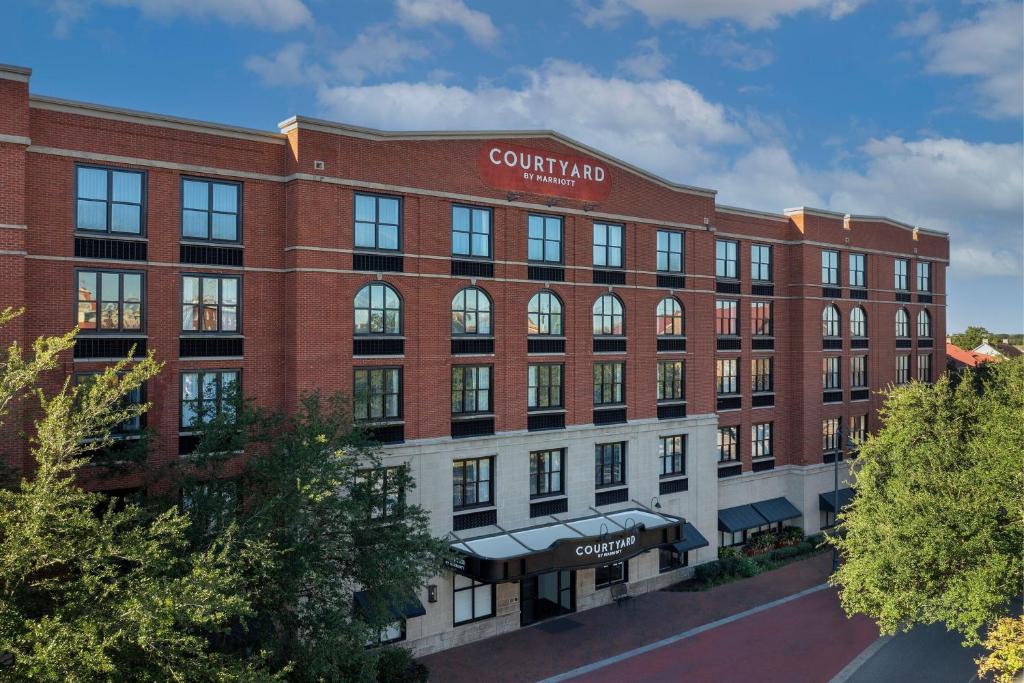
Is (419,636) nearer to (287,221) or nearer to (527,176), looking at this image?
(287,221)

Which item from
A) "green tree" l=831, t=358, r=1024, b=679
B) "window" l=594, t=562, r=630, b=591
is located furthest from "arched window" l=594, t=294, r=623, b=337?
"green tree" l=831, t=358, r=1024, b=679

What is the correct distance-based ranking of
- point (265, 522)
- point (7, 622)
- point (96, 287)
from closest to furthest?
point (7, 622), point (265, 522), point (96, 287)

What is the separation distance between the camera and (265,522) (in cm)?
1786

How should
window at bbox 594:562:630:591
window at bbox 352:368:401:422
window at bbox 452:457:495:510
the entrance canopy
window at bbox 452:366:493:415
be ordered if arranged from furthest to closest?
window at bbox 594:562:630:591 → window at bbox 452:366:493:415 → window at bbox 452:457:495:510 → window at bbox 352:368:401:422 → the entrance canopy

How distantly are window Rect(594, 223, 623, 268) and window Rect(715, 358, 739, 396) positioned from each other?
901cm

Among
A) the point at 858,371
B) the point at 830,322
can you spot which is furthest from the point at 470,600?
the point at 858,371

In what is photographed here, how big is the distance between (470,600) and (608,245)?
51.1 ft

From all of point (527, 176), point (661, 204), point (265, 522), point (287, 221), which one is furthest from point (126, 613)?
point (661, 204)

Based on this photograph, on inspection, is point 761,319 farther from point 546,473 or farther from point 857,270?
point 546,473

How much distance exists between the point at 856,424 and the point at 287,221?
114ft

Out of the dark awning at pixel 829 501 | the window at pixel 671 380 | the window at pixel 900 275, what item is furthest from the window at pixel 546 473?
the window at pixel 900 275

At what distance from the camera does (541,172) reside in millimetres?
30656

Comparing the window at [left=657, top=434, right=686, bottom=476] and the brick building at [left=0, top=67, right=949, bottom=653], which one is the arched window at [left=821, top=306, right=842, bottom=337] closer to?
the brick building at [left=0, top=67, right=949, bottom=653]

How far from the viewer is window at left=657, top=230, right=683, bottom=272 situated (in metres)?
34.7
